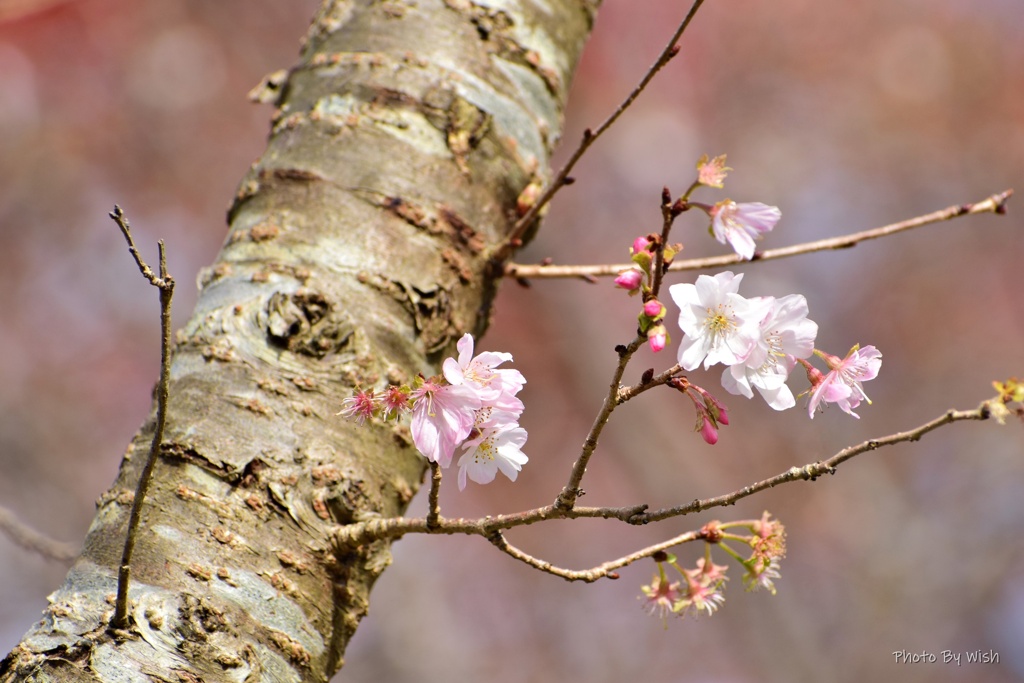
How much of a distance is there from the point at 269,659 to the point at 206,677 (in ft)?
0.26

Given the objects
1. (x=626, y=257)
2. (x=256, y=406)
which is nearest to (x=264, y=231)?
(x=256, y=406)

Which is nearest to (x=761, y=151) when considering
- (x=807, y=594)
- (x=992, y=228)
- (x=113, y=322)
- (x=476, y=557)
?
(x=992, y=228)

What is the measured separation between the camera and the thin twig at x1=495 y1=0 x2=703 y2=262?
94cm

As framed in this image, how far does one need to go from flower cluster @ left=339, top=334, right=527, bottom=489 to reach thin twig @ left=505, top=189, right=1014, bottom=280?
34cm

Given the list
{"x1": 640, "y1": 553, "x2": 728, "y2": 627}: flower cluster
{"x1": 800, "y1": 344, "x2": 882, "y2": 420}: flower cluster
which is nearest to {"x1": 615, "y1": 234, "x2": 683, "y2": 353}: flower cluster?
{"x1": 800, "y1": 344, "x2": 882, "y2": 420}: flower cluster

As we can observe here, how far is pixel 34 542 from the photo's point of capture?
140 cm

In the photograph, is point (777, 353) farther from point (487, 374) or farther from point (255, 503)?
point (255, 503)

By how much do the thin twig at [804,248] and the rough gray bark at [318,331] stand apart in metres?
0.10

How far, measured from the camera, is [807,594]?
16.1 feet

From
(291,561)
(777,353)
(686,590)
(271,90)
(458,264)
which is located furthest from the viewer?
(271,90)

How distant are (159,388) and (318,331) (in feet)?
1.06

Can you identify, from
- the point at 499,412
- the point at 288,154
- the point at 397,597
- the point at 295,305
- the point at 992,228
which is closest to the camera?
the point at 499,412

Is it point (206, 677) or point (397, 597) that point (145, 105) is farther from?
point (206, 677)

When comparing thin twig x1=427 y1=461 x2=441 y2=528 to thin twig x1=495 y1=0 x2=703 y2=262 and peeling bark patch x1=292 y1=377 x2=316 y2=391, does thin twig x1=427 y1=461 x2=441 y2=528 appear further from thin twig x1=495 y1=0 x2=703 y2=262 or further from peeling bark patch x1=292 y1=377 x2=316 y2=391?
thin twig x1=495 y1=0 x2=703 y2=262
